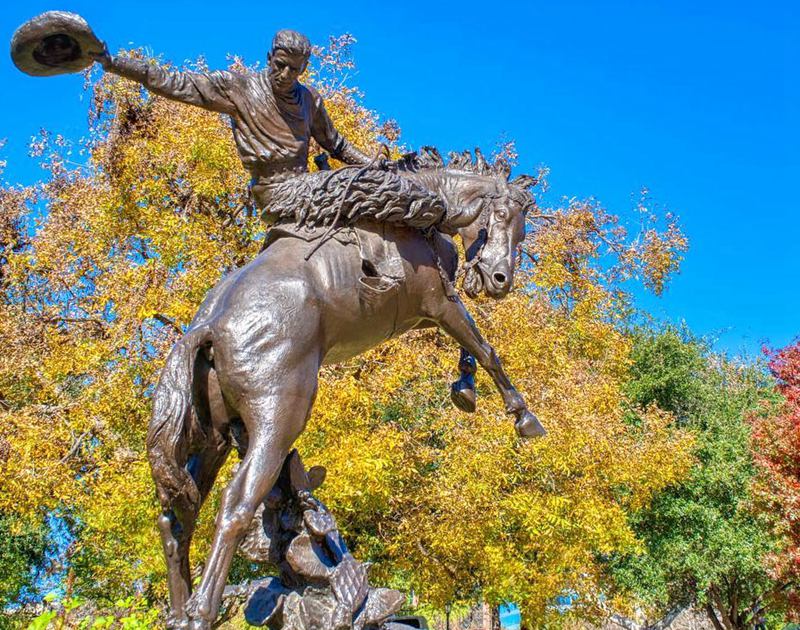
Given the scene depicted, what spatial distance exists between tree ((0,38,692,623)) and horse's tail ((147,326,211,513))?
21.0 feet

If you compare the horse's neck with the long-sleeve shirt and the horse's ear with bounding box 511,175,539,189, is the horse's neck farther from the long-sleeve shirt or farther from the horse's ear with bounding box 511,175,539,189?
the long-sleeve shirt

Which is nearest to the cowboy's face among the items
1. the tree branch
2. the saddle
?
the saddle

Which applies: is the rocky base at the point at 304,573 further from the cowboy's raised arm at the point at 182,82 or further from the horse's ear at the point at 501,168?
the horse's ear at the point at 501,168

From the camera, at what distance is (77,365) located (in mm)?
12859

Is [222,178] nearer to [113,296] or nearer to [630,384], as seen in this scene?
[113,296]

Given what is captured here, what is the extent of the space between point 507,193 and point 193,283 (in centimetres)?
890

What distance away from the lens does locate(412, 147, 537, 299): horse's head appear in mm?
4578

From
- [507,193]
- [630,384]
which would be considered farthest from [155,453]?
[630,384]

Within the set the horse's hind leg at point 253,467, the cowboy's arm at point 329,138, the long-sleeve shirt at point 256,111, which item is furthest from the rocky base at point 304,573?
the cowboy's arm at point 329,138

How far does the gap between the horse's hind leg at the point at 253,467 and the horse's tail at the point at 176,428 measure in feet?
0.83

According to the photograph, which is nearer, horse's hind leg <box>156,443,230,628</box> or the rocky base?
horse's hind leg <box>156,443,230,628</box>

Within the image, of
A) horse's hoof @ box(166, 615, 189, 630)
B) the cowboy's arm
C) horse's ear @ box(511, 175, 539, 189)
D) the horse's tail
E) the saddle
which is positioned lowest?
horse's hoof @ box(166, 615, 189, 630)

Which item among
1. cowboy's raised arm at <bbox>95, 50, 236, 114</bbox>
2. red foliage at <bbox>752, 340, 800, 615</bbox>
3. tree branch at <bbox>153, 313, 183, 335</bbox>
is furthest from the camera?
red foliage at <bbox>752, 340, 800, 615</bbox>

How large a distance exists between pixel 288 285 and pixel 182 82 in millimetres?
1339
